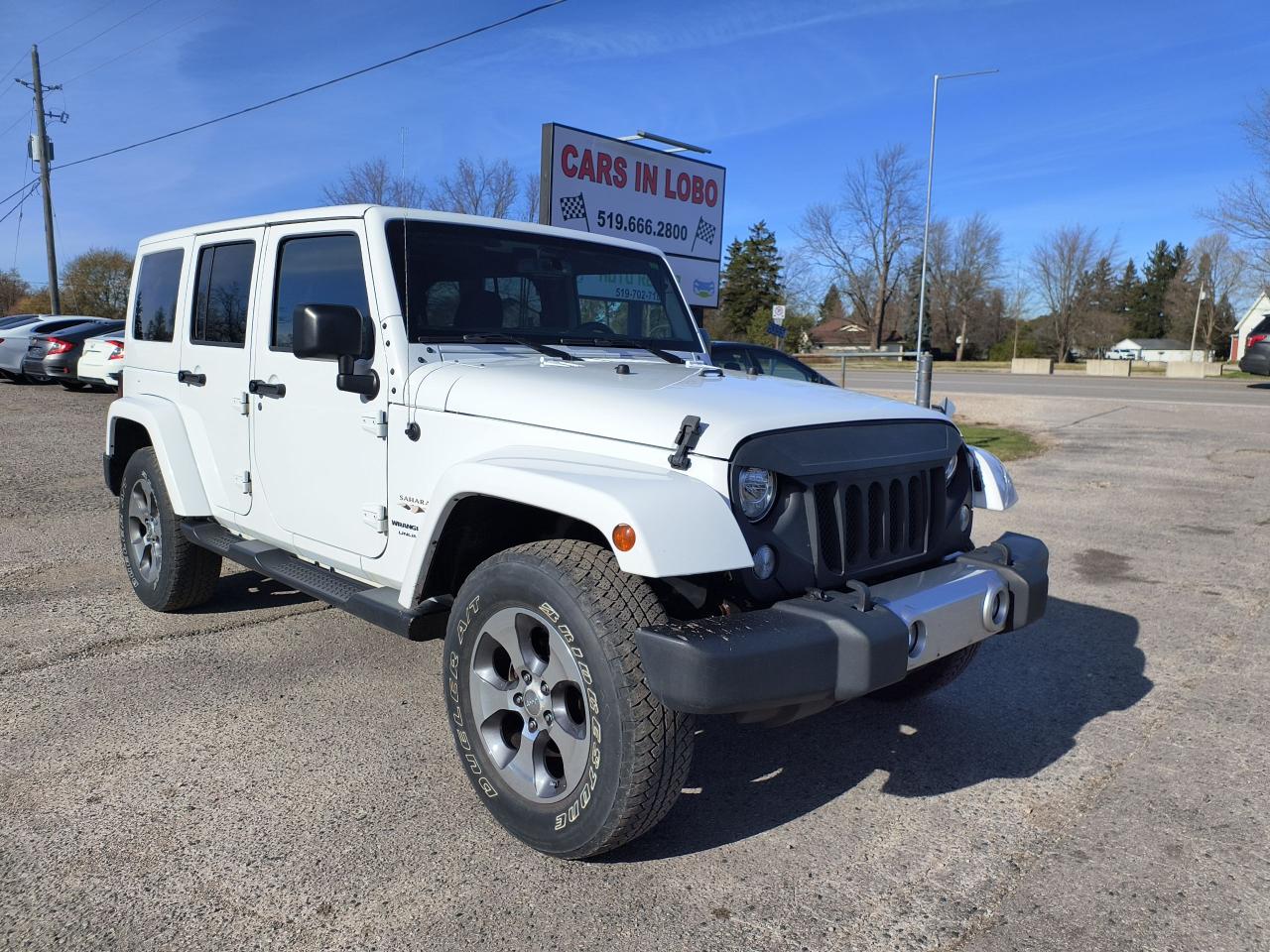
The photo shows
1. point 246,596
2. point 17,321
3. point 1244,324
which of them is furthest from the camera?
point 1244,324

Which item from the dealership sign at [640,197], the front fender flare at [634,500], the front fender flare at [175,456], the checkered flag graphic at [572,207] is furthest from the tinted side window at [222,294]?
the checkered flag graphic at [572,207]

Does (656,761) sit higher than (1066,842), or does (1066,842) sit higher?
(656,761)

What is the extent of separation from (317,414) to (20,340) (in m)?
18.6

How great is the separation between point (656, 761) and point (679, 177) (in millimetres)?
10287

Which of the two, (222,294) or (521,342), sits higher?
(222,294)

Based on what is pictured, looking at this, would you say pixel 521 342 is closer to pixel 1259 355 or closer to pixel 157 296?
pixel 157 296

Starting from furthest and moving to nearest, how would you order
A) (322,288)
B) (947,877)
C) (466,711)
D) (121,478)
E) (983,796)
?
1. (121,478)
2. (322,288)
3. (983,796)
4. (466,711)
5. (947,877)

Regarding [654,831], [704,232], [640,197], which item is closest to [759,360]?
[704,232]

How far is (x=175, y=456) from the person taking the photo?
4.68 metres

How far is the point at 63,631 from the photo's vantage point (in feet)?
16.0

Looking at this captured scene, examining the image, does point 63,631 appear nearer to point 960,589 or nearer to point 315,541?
point 315,541

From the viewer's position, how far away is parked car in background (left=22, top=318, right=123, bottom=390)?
58.3 feet

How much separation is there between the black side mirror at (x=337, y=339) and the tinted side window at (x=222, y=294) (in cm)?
110

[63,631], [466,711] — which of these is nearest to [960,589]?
[466,711]
